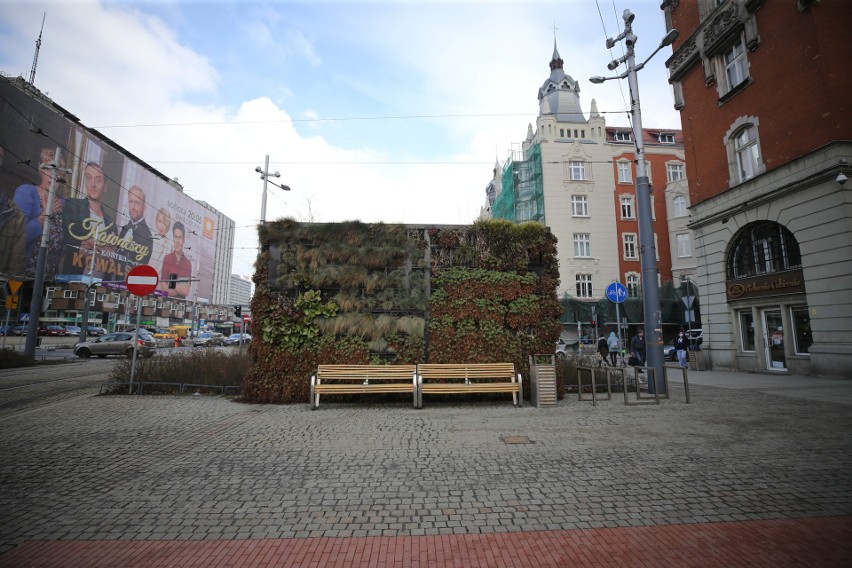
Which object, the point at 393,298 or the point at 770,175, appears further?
the point at 770,175

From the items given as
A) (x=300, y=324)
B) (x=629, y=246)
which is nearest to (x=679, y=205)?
(x=629, y=246)

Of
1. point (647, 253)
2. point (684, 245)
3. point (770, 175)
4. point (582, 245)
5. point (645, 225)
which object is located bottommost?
point (647, 253)

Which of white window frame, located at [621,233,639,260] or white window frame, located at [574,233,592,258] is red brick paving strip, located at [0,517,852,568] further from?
white window frame, located at [621,233,639,260]

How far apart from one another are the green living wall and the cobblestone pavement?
5.70ft

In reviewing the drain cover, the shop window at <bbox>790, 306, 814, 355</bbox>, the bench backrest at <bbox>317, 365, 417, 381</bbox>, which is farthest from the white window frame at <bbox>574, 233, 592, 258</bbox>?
the drain cover

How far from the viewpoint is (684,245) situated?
38188 millimetres

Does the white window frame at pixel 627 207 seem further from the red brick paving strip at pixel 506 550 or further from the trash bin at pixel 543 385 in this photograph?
the red brick paving strip at pixel 506 550

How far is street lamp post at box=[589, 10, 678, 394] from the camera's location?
33.4ft

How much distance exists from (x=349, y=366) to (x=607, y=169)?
3815 centimetres

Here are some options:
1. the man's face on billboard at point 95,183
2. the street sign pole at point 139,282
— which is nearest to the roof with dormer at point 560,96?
the street sign pole at point 139,282

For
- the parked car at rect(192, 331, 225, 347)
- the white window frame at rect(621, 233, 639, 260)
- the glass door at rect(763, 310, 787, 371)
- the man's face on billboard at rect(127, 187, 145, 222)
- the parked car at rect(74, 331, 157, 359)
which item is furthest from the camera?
the man's face on billboard at rect(127, 187, 145, 222)

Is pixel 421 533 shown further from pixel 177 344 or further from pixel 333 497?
pixel 177 344

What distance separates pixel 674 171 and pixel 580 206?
1053 cm

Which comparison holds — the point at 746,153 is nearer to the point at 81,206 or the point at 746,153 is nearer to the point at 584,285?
the point at 584,285
